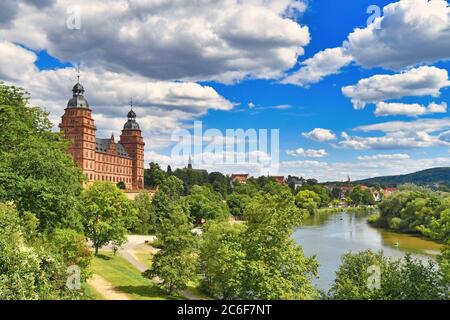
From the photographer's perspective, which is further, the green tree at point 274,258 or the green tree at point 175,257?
the green tree at point 175,257

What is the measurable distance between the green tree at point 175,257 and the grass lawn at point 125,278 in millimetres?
902

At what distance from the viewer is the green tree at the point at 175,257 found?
24328 millimetres

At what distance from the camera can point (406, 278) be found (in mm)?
15891

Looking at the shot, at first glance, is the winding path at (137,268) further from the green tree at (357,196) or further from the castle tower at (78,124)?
the green tree at (357,196)

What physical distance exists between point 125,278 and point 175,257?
20.6 feet

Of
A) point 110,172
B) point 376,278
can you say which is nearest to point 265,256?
point 376,278

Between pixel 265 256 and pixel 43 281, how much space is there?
7720mm

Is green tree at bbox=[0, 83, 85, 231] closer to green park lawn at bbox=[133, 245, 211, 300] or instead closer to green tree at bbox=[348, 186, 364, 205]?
green park lawn at bbox=[133, 245, 211, 300]

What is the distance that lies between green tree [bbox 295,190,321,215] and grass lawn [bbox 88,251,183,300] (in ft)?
267

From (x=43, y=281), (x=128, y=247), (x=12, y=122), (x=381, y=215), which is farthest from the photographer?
(x=381, y=215)

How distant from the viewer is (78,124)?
3073 inches

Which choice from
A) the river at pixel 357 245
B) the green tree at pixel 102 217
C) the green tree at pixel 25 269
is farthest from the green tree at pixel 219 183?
the green tree at pixel 25 269
